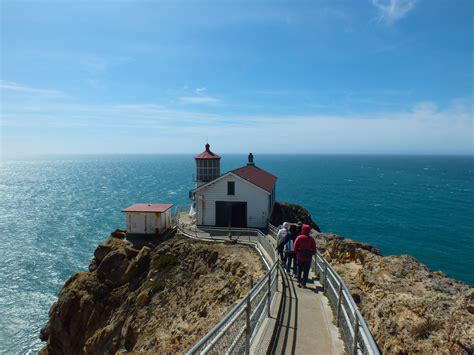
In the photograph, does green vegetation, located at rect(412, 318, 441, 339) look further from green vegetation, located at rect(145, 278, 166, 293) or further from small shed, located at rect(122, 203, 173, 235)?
small shed, located at rect(122, 203, 173, 235)

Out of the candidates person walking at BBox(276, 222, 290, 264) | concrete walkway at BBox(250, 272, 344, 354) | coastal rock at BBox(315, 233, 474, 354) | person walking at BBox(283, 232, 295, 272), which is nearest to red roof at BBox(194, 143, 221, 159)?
person walking at BBox(276, 222, 290, 264)

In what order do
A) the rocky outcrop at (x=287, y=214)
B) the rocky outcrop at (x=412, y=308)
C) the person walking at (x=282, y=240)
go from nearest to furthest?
the rocky outcrop at (x=412, y=308), the person walking at (x=282, y=240), the rocky outcrop at (x=287, y=214)

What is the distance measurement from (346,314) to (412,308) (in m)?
2.38

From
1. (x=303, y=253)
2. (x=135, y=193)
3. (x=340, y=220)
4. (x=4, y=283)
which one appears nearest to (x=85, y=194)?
(x=135, y=193)

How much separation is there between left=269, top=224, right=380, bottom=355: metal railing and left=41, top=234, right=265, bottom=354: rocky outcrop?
5.08 metres

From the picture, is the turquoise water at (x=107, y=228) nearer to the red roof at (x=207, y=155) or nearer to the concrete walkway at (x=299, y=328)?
the red roof at (x=207, y=155)

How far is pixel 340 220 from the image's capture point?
5597 centimetres

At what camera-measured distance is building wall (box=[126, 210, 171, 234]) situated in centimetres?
2488

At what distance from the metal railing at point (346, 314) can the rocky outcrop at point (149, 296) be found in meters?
5.08

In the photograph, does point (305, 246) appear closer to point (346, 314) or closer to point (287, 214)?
point (346, 314)

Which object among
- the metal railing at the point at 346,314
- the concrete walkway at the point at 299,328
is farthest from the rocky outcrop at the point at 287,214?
the concrete walkway at the point at 299,328

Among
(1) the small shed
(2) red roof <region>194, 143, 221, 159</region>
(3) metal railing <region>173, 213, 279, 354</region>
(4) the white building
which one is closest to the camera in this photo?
(3) metal railing <region>173, 213, 279, 354</region>

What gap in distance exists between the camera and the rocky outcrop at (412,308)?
7.24m

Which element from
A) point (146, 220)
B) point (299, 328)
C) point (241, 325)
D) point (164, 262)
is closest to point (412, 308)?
point (299, 328)
